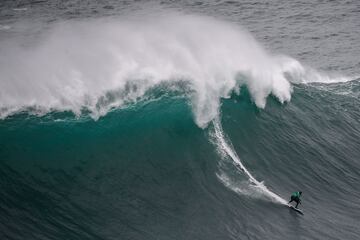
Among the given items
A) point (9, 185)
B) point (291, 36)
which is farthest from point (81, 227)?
point (291, 36)

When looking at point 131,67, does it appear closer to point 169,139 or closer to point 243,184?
point 169,139

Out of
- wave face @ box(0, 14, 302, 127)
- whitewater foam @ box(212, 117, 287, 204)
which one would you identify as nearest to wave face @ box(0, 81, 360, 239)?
whitewater foam @ box(212, 117, 287, 204)

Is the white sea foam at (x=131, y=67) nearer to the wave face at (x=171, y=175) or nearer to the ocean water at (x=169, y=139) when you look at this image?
the ocean water at (x=169, y=139)

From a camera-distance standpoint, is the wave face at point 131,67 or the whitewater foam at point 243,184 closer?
the whitewater foam at point 243,184

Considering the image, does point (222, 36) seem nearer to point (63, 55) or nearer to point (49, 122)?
point (63, 55)

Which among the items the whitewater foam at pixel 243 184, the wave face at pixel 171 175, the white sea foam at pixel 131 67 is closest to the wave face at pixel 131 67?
the white sea foam at pixel 131 67

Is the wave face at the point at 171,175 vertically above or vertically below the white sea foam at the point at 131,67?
below

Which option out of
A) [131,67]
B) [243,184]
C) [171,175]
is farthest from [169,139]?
[131,67]
